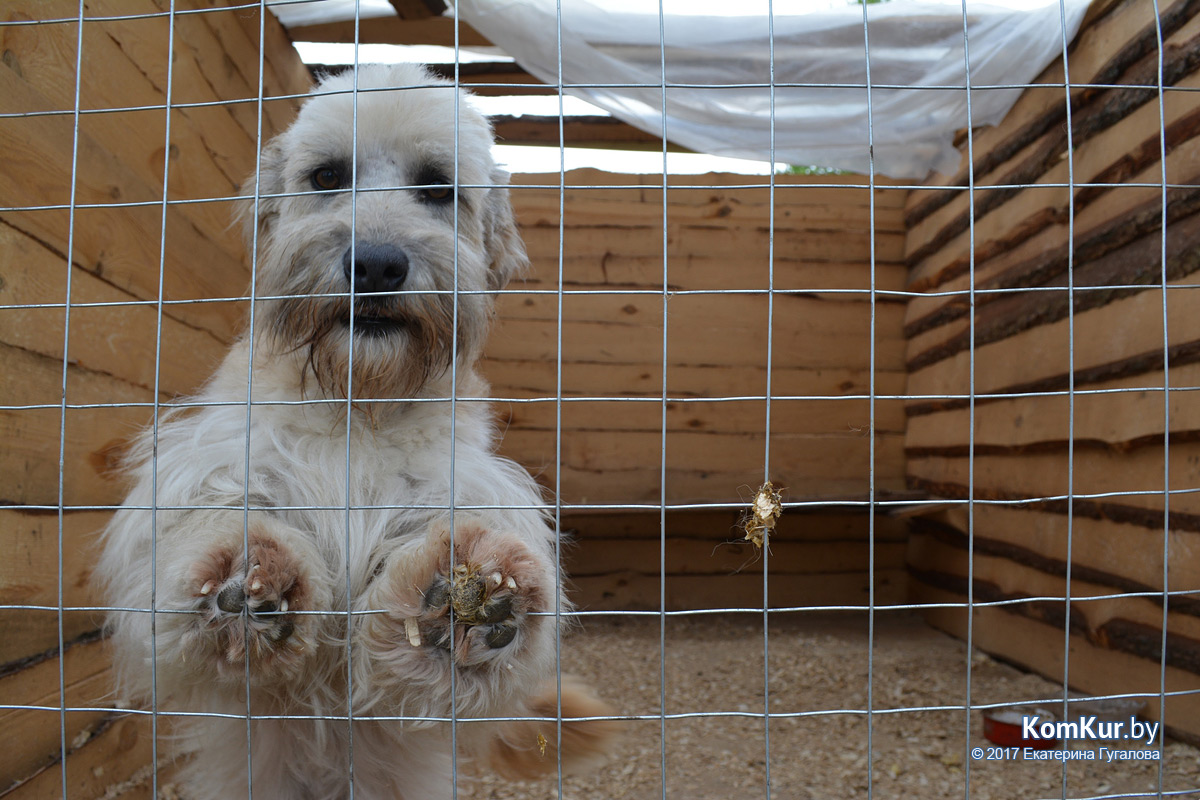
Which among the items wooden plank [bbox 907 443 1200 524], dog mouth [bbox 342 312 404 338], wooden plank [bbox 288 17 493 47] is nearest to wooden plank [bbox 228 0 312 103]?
wooden plank [bbox 288 17 493 47]

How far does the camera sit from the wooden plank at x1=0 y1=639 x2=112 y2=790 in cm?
219

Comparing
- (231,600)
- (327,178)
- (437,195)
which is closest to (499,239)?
(437,195)

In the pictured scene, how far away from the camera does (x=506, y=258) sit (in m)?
2.97

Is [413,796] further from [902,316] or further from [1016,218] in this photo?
[902,316]

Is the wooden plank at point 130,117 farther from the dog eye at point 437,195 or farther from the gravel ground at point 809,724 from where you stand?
the gravel ground at point 809,724

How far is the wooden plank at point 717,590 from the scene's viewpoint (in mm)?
5668

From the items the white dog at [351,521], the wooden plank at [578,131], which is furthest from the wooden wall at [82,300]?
the wooden plank at [578,131]

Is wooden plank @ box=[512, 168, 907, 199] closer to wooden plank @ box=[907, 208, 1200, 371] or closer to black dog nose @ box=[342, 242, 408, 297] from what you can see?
wooden plank @ box=[907, 208, 1200, 371]

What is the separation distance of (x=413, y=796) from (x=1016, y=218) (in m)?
3.96

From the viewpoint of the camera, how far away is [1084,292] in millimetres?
3754

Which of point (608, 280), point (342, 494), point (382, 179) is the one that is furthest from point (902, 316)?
point (342, 494)

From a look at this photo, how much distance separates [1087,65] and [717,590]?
3.75 metres

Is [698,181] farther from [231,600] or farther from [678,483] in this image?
[231,600]

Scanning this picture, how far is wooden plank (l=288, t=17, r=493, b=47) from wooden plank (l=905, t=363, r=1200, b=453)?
3.34 m
